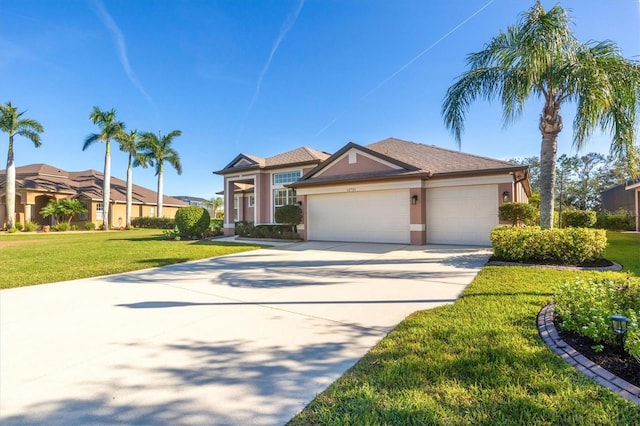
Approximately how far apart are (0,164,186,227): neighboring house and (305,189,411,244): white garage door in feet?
86.4

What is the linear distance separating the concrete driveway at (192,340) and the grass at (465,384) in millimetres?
264

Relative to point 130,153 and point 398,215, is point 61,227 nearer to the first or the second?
point 130,153

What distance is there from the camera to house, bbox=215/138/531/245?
1254 cm

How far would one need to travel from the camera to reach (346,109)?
17781 mm

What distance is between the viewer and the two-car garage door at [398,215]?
1261cm

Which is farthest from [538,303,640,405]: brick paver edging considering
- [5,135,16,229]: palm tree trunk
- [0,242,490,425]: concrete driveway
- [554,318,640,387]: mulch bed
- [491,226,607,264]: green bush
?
[5,135,16,229]: palm tree trunk

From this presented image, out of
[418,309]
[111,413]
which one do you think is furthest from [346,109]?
[111,413]

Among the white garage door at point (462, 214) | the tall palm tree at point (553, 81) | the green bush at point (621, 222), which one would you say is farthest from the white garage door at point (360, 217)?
the green bush at point (621, 222)

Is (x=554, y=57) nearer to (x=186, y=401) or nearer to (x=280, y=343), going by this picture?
(x=280, y=343)

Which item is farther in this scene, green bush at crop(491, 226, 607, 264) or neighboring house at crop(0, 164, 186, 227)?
neighboring house at crop(0, 164, 186, 227)

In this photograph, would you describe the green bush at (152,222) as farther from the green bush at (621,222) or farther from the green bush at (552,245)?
the green bush at (621,222)

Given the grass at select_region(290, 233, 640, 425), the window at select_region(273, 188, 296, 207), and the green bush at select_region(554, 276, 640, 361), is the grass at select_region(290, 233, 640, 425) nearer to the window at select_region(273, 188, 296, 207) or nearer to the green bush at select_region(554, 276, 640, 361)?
the green bush at select_region(554, 276, 640, 361)

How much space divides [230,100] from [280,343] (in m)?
17.8

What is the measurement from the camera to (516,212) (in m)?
11.2
